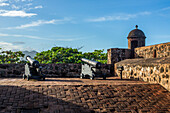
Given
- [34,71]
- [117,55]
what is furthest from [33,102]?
[117,55]

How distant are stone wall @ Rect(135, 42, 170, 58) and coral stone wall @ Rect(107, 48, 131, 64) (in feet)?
2.73

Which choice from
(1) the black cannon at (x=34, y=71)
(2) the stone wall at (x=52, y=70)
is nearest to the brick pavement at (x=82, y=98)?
(1) the black cannon at (x=34, y=71)

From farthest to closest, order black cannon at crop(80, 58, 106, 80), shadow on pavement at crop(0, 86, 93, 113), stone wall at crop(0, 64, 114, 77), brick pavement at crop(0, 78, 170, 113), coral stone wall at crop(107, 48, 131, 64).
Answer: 1. coral stone wall at crop(107, 48, 131, 64)
2. stone wall at crop(0, 64, 114, 77)
3. black cannon at crop(80, 58, 106, 80)
4. brick pavement at crop(0, 78, 170, 113)
5. shadow on pavement at crop(0, 86, 93, 113)

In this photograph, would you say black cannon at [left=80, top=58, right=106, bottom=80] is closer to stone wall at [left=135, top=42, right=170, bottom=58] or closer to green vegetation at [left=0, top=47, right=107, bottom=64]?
stone wall at [left=135, top=42, right=170, bottom=58]

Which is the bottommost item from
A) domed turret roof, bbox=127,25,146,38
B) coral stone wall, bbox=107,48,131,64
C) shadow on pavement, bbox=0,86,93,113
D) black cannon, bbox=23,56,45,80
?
shadow on pavement, bbox=0,86,93,113

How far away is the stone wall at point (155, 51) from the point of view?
1188cm

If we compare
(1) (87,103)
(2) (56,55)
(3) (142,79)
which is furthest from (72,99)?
(2) (56,55)

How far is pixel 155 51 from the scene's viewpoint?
1324cm

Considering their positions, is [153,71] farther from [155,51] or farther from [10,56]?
[10,56]

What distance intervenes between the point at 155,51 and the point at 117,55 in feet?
12.0

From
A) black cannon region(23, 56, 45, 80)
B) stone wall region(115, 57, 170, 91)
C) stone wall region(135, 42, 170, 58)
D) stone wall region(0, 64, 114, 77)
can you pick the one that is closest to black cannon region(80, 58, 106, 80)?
stone wall region(115, 57, 170, 91)

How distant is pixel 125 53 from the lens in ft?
54.0

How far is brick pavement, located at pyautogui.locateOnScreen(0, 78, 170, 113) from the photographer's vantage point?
6.14 meters

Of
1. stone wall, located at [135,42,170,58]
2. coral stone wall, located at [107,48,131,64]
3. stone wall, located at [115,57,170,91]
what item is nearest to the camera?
stone wall, located at [115,57,170,91]
